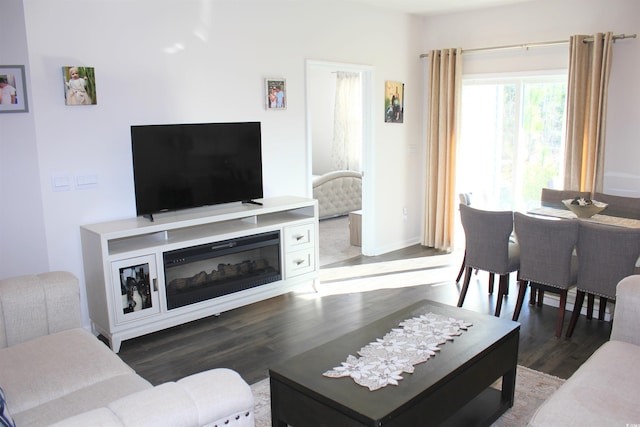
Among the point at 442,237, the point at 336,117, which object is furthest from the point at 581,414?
the point at 336,117

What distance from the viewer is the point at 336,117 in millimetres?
9695

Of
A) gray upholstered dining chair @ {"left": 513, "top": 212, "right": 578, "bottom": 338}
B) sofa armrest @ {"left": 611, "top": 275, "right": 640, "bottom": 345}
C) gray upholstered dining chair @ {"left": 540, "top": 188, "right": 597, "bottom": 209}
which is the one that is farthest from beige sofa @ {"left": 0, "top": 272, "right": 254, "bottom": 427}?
gray upholstered dining chair @ {"left": 540, "top": 188, "right": 597, "bottom": 209}

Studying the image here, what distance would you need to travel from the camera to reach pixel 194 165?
4.24 metres

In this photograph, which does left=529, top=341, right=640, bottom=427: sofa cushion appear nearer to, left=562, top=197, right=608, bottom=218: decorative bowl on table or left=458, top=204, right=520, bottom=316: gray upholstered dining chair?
left=458, top=204, right=520, bottom=316: gray upholstered dining chair

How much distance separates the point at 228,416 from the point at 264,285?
290 cm

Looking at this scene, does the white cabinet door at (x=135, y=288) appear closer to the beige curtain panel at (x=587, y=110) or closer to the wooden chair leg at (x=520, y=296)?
the wooden chair leg at (x=520, y=296)

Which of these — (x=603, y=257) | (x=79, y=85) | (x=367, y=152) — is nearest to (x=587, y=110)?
(x=603, y=257)

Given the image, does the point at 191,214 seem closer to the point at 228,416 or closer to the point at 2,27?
the point at 2,27

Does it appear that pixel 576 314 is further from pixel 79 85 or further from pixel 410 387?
pixel 79 85

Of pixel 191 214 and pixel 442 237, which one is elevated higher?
pixel 191 214

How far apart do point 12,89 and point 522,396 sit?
3778 mm

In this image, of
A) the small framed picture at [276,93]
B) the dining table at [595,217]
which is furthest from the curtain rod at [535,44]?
the small framed picture at [276,93]

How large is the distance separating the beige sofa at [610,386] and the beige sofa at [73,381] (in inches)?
48.0

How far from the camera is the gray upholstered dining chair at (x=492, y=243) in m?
4.13
